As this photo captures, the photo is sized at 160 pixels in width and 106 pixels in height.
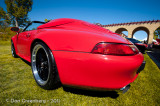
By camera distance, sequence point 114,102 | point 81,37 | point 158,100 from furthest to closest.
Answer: point 158,100
point 114,102
point 81,37

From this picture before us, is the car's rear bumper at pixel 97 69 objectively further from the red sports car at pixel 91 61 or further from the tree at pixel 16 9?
the tree at pixel 16 9

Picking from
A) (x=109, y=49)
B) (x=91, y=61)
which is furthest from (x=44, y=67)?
(x=109, y=49)

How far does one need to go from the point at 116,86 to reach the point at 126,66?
Result: 0.75 ft

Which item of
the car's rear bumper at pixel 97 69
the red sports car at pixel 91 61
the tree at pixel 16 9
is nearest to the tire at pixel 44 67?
the red sports car at pixel 91 61

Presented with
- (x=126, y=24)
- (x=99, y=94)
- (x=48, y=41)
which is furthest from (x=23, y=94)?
(x=126, y=24)

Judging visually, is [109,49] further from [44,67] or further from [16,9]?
[16,9]

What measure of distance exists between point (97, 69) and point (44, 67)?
919 mm

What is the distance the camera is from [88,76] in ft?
2.79

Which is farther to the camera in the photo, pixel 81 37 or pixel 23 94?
pixel 23 94

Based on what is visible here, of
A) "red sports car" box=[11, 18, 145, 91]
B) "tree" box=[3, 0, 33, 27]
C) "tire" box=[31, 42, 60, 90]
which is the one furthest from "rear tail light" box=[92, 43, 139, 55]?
"tree" box=[3, 0, 33, 27]

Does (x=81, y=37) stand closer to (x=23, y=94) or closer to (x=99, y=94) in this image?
(x=99, y=94)

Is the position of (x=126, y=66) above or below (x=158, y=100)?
above

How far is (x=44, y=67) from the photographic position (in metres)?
1.34

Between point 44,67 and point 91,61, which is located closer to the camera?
point 91,61
